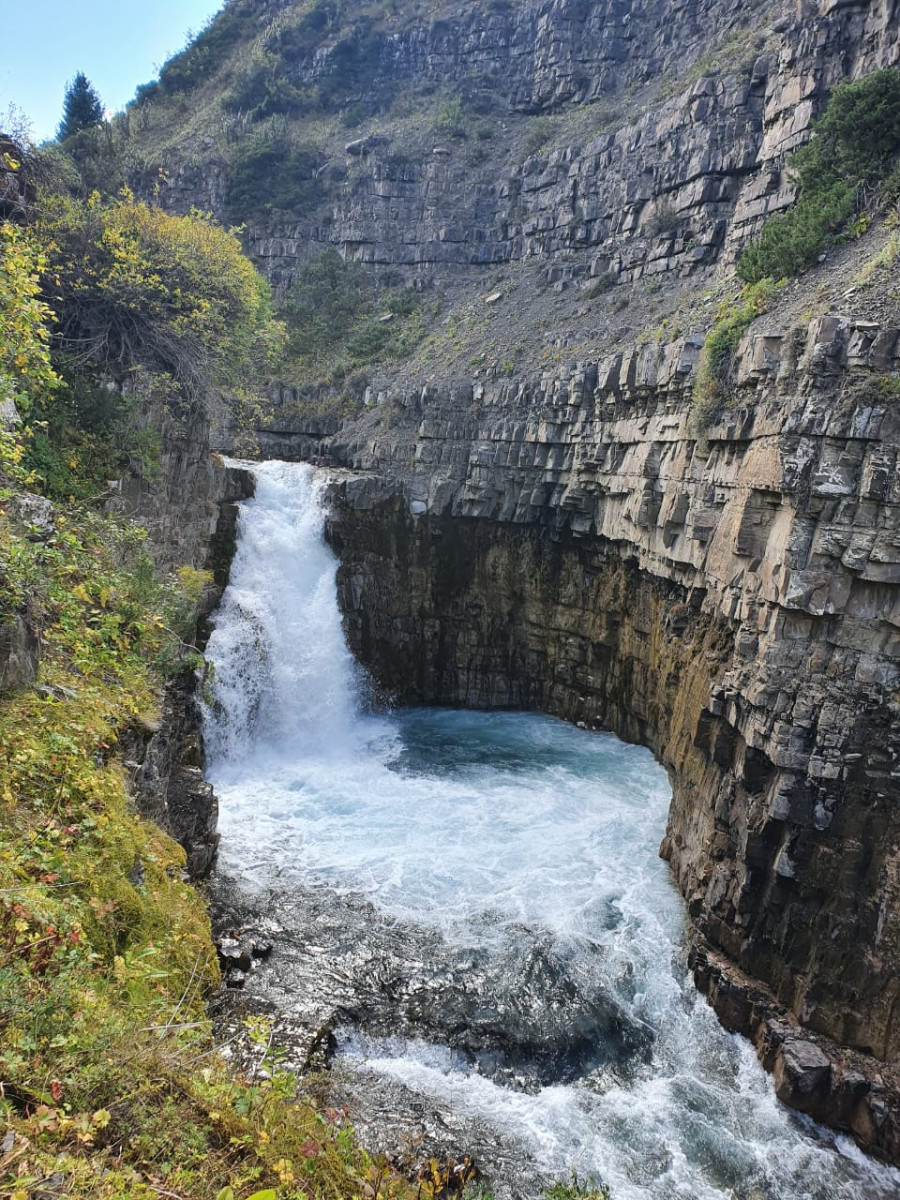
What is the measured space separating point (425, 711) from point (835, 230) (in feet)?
55.0

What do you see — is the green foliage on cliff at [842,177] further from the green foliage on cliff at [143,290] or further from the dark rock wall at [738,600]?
the green foliage on cliff at [143,290]

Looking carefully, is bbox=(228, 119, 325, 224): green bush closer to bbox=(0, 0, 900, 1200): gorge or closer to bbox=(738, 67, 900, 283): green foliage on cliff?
bbox=(0, 0, 900, 1200): gorge

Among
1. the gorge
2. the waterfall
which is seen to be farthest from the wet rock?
the waterfall

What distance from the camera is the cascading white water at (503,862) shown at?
934 cm

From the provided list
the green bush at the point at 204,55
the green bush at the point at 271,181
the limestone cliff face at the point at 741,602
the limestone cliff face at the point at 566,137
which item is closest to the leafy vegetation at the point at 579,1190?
the limestone cliff face at the point at 741,602

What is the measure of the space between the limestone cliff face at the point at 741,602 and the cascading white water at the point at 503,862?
106 cm

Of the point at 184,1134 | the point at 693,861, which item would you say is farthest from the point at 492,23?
the point at 184,1134

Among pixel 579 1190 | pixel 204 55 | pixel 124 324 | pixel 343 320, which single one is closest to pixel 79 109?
pixel 204 55

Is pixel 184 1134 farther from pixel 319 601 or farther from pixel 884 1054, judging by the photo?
pixel 319 601

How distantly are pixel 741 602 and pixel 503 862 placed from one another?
6859mm

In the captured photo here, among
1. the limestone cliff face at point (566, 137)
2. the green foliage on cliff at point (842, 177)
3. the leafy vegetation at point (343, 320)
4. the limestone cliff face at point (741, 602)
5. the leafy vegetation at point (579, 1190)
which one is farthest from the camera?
the leafy vegetation at point (343, 320)

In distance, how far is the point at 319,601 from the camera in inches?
892

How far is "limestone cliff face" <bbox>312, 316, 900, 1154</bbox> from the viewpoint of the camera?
10.3 meters

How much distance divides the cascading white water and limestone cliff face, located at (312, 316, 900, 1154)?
106cm
